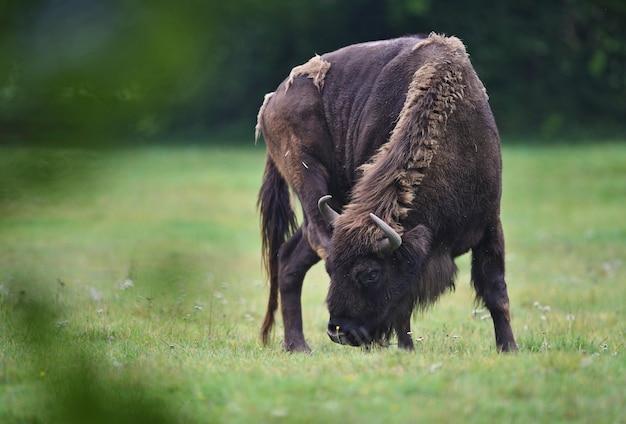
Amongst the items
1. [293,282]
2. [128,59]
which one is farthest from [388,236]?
[128,59]

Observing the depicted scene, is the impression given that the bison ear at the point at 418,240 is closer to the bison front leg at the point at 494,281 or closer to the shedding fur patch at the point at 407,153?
the shedding fur patch at the point at 407,153

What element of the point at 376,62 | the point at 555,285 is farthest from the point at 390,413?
the point at 555,285

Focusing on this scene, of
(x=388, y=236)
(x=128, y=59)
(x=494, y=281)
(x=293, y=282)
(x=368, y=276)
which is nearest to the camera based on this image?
(x=128, y=59)

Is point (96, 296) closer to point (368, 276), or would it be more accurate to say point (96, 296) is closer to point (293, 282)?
point (293, 282)

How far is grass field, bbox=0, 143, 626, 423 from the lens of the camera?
150 centimetres

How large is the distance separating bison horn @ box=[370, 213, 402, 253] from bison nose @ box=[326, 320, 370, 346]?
1.82 ft

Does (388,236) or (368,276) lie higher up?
(388,236)

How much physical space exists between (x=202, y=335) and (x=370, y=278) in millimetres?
1639

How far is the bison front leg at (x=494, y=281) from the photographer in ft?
21.0

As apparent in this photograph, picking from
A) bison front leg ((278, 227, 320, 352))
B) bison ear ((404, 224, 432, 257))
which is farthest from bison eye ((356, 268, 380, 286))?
bison front leg ((278, 227, 320, 352))

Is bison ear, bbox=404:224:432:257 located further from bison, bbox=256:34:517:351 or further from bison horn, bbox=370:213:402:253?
bison horn, bbox=370:213:402:253

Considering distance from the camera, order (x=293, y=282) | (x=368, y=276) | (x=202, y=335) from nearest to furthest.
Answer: (x=368, y=276) < (x=202, y=335) < (x=293, y=282)

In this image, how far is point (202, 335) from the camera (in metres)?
6.86

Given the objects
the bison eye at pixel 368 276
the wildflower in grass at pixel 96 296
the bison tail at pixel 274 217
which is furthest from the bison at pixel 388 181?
the wildflower in grass at pixel 96 296
